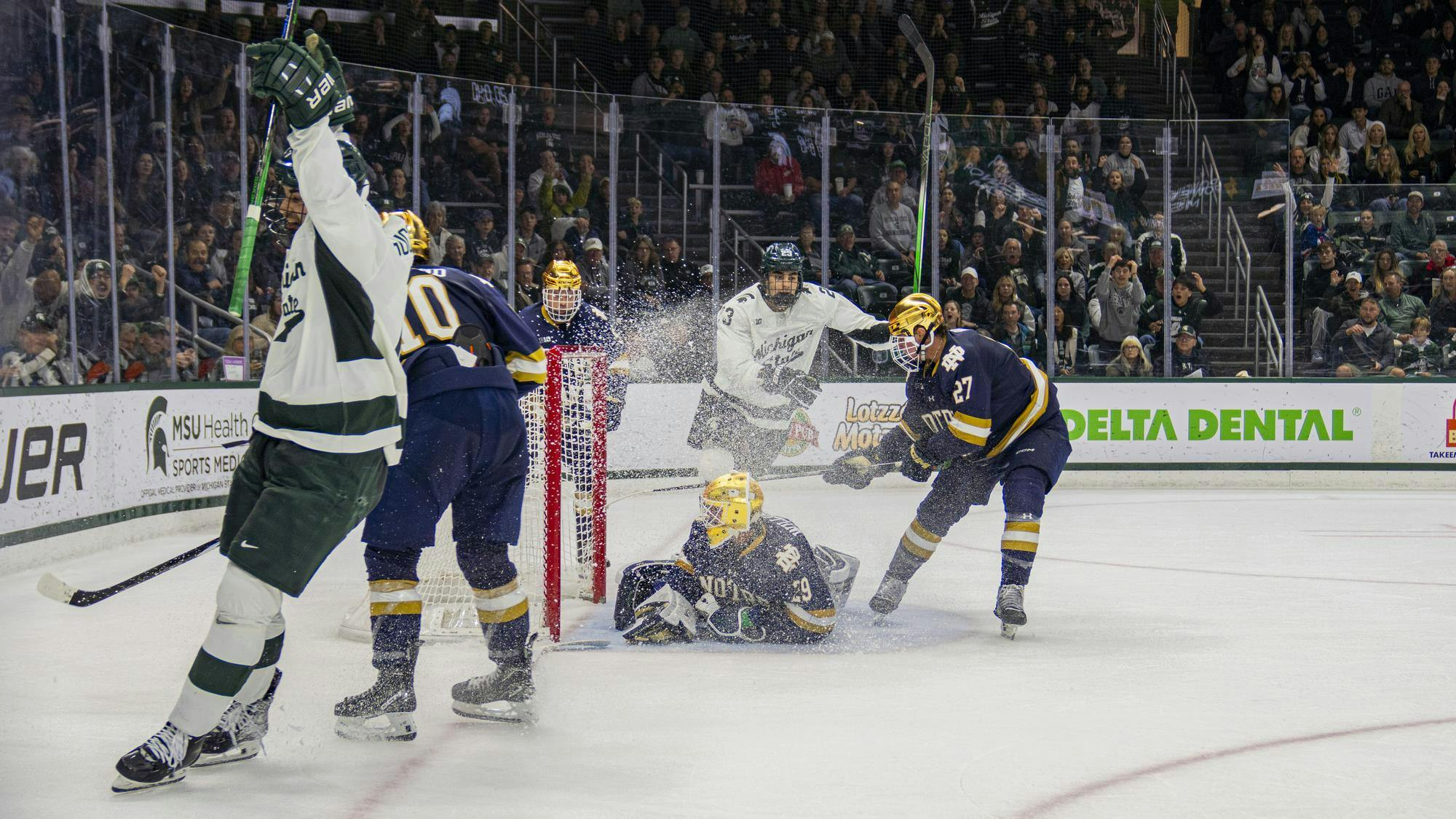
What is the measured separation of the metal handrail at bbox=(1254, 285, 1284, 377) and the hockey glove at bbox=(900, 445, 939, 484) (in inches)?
243

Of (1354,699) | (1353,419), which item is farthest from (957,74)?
(1354,699)

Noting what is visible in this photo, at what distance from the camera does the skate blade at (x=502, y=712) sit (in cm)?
349

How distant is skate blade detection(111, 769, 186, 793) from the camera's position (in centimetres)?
281

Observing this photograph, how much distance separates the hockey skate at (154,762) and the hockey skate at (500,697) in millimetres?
788

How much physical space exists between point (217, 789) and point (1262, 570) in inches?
191

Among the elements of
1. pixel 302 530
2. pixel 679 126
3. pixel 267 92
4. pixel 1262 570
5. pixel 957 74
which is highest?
pixel 957 74

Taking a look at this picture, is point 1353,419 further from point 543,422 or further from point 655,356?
point 543,422

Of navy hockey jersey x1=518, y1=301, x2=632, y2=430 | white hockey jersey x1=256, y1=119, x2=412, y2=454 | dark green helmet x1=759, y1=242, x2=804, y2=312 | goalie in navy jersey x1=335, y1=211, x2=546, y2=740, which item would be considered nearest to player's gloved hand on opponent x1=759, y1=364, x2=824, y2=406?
dark green helmet x1=759, y1=242, x2=804, y2=312

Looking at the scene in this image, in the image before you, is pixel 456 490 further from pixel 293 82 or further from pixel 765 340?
pixel 765 340

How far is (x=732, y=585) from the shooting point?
14.5ft

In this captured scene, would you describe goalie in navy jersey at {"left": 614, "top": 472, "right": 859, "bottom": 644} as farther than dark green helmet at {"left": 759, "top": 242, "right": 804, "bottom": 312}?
No

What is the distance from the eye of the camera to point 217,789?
289 centimetres

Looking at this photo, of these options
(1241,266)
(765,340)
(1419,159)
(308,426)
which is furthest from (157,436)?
(1419,159)

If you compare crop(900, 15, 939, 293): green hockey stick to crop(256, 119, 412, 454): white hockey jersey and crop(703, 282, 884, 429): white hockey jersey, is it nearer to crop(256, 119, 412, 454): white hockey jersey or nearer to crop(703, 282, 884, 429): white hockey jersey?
crop(703, 282, 884, 429): white hockey jersey
